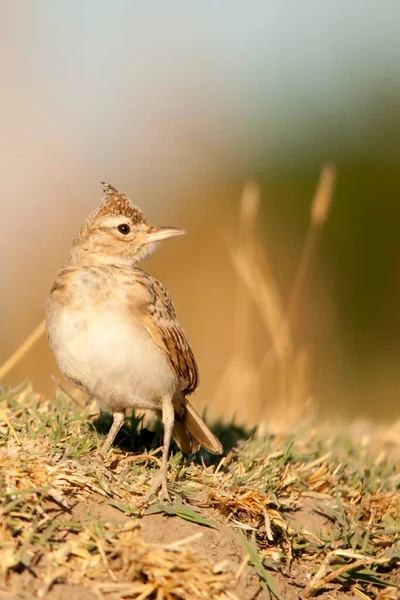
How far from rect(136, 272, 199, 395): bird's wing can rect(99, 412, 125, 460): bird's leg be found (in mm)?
418

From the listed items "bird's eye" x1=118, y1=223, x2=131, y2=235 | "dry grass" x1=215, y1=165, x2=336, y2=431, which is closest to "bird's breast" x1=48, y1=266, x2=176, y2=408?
"bird's eye" x1=118, y1=223, x2=131, y2=235

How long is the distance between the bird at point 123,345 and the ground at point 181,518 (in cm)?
20

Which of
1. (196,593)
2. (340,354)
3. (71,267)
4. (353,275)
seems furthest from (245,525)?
(353,275)

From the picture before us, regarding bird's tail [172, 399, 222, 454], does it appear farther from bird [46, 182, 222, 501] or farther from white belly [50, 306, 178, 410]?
white belly [50, 306, 178, 410]

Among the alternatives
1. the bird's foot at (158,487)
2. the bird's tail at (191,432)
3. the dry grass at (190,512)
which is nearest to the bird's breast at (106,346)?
the dry grass at (190,512)

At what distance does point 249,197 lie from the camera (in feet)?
29.4

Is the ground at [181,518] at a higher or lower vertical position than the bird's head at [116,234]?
lower

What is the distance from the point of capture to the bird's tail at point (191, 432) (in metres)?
6.02

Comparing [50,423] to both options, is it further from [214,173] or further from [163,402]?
[214,173]

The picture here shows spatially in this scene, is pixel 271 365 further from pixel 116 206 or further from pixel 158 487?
pixel 158 487

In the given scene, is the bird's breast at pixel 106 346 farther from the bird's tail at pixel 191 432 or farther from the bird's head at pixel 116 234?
the bird's head at pixel 116 234

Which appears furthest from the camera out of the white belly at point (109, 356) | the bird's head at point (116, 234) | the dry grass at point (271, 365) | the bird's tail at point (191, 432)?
the dry grass at point (271, 365)

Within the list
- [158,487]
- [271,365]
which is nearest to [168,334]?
[158,487]

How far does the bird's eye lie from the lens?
20.9 ft
